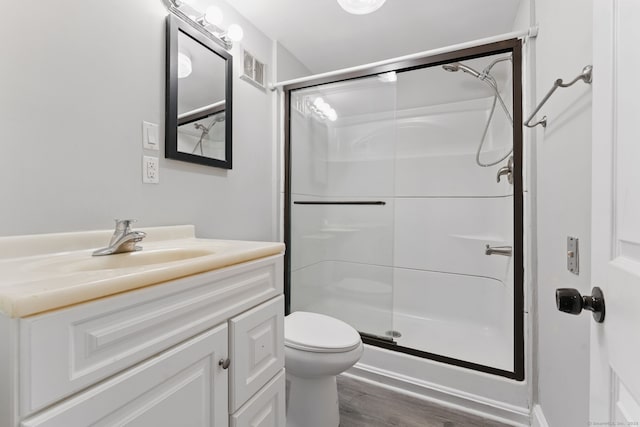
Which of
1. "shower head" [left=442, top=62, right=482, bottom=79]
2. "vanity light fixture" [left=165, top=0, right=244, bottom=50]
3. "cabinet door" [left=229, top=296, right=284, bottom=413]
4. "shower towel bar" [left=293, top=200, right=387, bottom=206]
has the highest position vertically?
"vanity light fixture" [left=165, top=0, right=244, bottom=50]

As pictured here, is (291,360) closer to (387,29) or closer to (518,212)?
(518,212)

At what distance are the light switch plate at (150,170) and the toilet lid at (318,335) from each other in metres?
0.92

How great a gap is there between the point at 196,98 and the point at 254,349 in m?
1.18

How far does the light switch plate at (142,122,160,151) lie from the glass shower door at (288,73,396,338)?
102 centimetres

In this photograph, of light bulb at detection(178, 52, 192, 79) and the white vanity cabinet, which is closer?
the white vanity cabinet

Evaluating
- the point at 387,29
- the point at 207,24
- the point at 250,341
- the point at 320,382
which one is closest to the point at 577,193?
the point at 250,341

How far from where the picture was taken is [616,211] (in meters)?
0.47

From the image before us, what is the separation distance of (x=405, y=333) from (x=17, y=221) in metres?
2.16

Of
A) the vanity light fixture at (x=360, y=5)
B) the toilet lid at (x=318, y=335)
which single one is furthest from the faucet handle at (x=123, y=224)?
the vanity light fixture at (x=360, y=5)

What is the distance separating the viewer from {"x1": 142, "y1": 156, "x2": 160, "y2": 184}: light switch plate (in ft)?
3.83

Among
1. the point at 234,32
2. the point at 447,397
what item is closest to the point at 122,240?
the point at 234,32

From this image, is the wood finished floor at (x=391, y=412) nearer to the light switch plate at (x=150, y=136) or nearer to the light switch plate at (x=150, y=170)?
the light switch plate at (x=150, y=170)

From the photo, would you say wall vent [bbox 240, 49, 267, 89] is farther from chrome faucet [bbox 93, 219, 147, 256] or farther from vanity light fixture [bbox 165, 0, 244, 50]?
chrome faucet [bbox 93, 219, 147, 256]

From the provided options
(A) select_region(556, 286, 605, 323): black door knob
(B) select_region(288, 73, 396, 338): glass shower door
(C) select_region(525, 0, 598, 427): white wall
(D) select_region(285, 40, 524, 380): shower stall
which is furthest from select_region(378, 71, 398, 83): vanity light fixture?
(A) select_region(556, 286, 605, 323): black door knob
